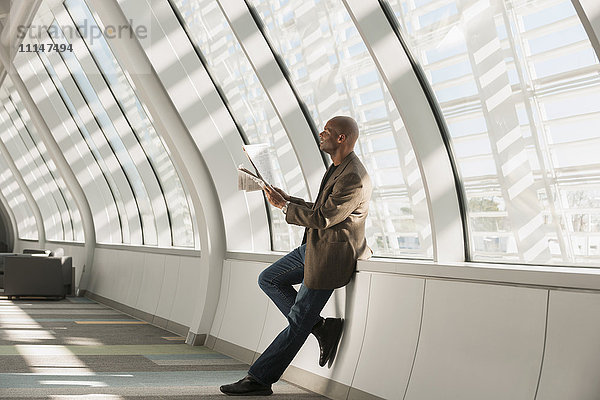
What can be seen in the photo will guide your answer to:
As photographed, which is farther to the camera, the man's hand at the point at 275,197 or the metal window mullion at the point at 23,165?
the metal window mullion at the point at 23,165

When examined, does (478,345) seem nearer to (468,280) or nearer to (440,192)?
(468,280)

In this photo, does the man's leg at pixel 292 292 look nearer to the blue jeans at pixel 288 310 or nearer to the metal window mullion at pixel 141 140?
the blue jeans at pixel 288 310

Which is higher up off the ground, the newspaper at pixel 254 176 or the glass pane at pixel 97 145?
the glass pane at pixel 97 145

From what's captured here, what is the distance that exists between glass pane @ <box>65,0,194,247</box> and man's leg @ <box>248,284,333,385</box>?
19.4 feet

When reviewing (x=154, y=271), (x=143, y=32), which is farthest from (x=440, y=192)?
(x=154, y=271)

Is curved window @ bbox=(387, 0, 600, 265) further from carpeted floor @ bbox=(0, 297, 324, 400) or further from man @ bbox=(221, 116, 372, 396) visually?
carpeted floor @ bbox=(0, 297, 324, 400)

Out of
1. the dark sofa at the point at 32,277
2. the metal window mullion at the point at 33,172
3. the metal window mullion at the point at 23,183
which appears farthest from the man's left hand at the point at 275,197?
the metal window mullion at the point at 23,183

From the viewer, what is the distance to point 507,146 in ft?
16.8

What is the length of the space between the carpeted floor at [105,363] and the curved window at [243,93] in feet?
6.00

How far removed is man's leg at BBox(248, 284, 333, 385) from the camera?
5.18 m

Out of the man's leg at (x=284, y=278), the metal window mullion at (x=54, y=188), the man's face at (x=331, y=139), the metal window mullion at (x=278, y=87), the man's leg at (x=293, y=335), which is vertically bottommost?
the man's leg at (x=293, y=335)

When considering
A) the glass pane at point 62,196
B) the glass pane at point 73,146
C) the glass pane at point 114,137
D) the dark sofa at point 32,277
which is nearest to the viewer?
the glass pane at point 114,137

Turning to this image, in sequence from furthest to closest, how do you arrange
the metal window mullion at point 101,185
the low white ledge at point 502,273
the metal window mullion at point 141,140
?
the metal window mullion at point 101,185, the metal window mullion at point 141,140, the low white ledge at point 502,273

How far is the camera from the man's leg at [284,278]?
5547 millimetres
